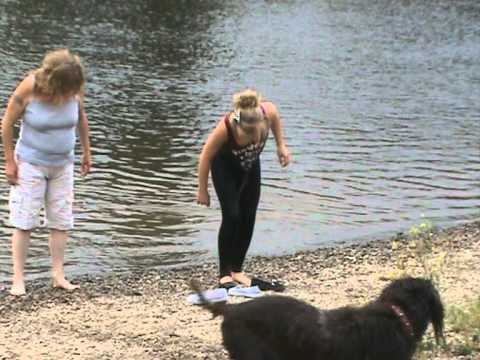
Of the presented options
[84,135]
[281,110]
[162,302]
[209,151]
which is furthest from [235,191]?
[281,110]

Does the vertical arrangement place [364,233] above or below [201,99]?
below

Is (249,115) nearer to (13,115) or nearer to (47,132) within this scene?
(47,132)

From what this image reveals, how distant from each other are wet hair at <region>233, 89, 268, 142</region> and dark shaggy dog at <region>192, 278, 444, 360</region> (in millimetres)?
1954

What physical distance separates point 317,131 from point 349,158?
1.80m

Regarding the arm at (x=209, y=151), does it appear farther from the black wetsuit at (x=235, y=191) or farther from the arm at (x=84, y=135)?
the arm at (x=84, y=135)

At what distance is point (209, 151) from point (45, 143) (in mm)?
1177

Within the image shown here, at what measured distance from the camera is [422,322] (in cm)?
450

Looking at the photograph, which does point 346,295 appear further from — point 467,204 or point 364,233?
point 467,204

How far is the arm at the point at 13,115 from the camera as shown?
6113 millimetres

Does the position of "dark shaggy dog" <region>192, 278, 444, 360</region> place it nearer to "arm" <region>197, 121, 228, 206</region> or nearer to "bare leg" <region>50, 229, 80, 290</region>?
"arm" <region>197, 121, 228, 206</region>

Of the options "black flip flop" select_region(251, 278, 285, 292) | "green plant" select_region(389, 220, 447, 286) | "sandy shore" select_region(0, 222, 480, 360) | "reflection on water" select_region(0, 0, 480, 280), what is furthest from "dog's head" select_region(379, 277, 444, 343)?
"reflection on water" select_region(0, 0, 480, 280)

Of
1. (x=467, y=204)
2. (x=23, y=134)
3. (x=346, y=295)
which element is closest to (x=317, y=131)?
(x=467, y=204)

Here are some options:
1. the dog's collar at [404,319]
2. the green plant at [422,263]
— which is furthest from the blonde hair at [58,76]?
the dog's collar at [404,319]

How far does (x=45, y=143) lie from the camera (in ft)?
20.5
